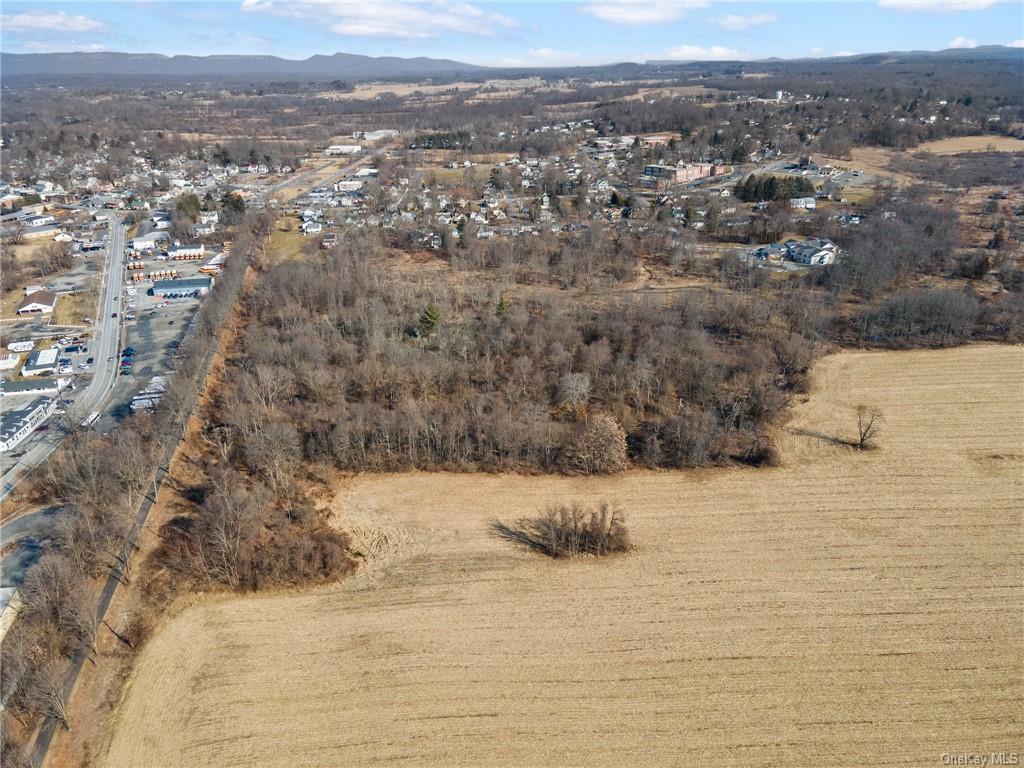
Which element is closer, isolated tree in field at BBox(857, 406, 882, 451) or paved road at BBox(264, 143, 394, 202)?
isolated tree in field at BBox(857, 406, 882, 451)

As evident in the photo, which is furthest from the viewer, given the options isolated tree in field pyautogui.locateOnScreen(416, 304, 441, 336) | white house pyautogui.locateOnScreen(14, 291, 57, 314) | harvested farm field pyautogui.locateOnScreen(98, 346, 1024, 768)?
white house pyautogui.locateOnScreen(14, 291, 57, 314)

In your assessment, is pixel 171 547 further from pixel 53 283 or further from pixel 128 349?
pixel 53 283

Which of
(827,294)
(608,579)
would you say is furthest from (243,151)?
(608,579)

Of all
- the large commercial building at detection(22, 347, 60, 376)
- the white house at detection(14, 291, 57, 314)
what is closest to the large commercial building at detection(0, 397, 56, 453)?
the large commercial building at detection(22, 347, 60, 376)

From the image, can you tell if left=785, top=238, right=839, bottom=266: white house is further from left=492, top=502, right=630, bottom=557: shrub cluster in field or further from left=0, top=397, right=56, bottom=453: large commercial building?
left=0, top=397, right=56, bottom=453: large commercial building

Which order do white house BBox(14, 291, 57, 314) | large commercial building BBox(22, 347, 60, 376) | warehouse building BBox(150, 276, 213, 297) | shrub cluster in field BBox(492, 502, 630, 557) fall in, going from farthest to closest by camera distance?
warehouse building BBox(150, 276, 213, 297) → white house BBox(14, 291, 57, 314) → large commercial building BBox(22, 347, 60, 376) → shrub cluster in field BBox(492, 502, 630, 557)

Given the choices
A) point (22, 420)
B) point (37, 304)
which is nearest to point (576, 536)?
point (22, 420)

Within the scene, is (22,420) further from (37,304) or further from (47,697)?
(37,304)
